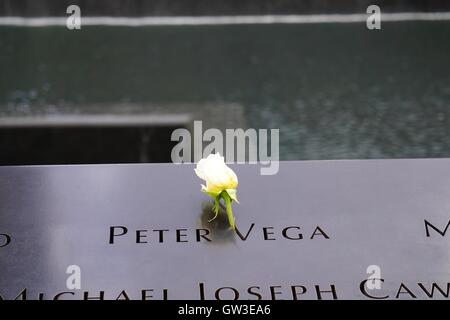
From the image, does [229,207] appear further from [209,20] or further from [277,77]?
[209,20]

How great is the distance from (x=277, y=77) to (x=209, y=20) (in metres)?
1.32

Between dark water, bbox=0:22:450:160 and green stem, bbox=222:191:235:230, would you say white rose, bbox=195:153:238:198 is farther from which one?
dark water, bbox=0:22:450:160

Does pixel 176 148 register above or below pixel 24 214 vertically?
above

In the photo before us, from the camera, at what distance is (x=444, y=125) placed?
189 inches

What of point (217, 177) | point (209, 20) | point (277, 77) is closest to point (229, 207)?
point (217, 177)

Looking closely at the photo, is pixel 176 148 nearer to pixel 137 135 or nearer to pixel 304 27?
pixel 137 135

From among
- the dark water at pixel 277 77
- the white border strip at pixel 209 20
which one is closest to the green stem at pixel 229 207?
the dark water at pixel 277 77

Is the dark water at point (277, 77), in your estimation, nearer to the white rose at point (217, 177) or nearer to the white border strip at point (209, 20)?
the white border strip at point (209, 20)

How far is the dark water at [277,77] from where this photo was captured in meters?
4.64

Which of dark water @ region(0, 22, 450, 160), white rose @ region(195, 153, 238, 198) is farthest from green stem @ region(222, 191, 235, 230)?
dark water @ region(0, 22, 450, 160)

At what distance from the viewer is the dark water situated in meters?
4.64

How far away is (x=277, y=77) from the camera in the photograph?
559 cm
